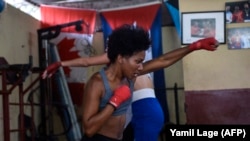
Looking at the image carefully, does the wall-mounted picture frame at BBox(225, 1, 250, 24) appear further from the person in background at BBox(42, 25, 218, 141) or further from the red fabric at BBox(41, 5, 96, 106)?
the person in background at BBox(42, 25, 218, 141)

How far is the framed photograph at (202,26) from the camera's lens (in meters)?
4.87

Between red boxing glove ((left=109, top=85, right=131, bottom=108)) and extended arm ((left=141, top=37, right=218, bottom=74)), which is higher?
extended arm ((left=141, top=37, right=218, bottom=74))

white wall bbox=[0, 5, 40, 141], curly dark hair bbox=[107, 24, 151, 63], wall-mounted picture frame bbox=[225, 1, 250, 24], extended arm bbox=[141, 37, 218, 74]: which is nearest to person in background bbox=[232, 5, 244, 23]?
wall-mounted picture frame bbox=[225, 1, 250, 24]

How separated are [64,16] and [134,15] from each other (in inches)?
41.4

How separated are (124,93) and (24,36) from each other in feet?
10.3

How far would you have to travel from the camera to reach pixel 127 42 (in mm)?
2742

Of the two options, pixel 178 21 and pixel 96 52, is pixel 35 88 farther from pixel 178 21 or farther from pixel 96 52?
pixel 178 21

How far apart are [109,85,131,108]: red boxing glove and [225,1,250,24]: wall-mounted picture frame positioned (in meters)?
2.56

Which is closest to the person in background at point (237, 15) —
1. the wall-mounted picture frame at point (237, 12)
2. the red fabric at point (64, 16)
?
the wall-mounted picture frame at point (237, 12)

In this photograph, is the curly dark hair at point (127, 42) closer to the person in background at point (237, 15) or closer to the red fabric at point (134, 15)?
the person in background at point (237, 15)

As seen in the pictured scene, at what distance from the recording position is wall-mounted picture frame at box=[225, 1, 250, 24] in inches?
189

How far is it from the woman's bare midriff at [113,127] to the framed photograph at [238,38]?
2.42 m

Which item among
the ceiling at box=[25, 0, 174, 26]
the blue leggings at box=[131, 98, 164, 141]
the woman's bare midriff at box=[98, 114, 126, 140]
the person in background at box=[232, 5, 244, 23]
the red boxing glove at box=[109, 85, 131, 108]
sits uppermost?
the ceiling at box=[25, 0, 174, 26]

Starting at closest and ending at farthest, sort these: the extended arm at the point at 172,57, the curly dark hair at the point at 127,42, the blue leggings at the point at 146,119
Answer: the curly dark hair at the point at 127,42
the extended arm at the point at 172,57
the blue leggings at the point at 146,119
